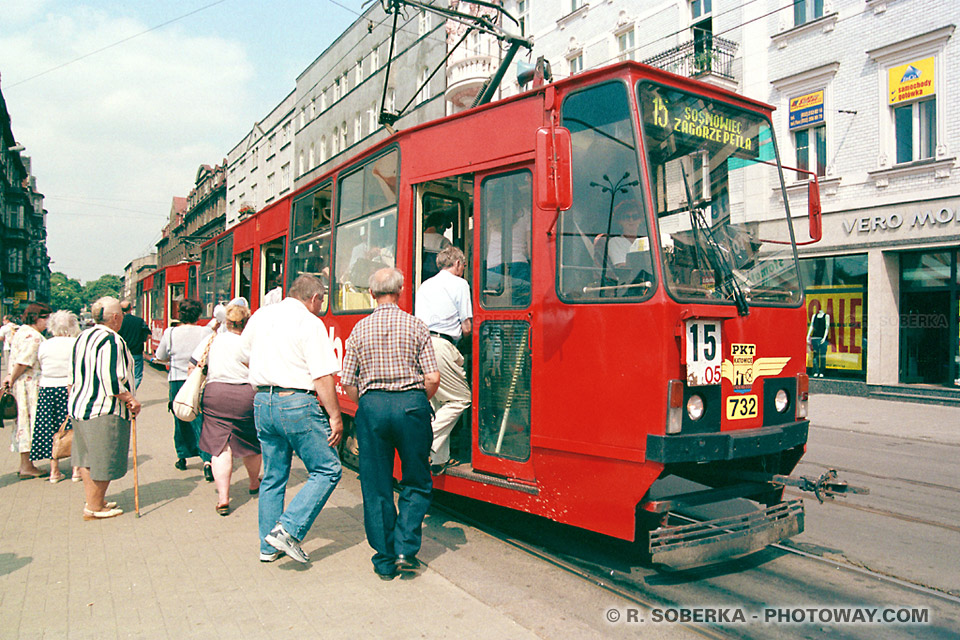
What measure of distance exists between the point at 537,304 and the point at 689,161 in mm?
1390

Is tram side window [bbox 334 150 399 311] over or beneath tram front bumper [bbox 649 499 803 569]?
over

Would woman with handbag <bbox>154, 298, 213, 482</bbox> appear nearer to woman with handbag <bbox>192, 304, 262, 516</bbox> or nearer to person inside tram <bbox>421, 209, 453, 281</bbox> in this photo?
woman with handbag <bbox>192, 304, 262, 516</bbox>

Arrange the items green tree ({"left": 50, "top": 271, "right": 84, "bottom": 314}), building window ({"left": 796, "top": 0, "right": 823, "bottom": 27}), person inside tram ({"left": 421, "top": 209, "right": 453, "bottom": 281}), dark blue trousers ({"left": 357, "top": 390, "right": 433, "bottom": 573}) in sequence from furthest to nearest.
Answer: green tree ({"left": 50, "top": 271, "right": 84, "bottom": 314})
building window ({"left": 796, "top": 0, "right": 823, "bottom": 27})
person inside tram ({"left": 421, "top": 209, "right": 453, "bottom": 281})
dark blue trousers ({"left": 357, "top": 390, "right": 433, "bottom": 573})

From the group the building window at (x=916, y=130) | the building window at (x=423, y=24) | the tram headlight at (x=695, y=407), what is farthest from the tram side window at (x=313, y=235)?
the building window at (x=423, y=24)

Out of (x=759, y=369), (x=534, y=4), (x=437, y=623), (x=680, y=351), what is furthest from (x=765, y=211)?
(x=534, y=4)

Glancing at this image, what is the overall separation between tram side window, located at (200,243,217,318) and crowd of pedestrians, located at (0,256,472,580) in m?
7.73

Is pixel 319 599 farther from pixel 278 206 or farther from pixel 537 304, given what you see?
pixel 278 206

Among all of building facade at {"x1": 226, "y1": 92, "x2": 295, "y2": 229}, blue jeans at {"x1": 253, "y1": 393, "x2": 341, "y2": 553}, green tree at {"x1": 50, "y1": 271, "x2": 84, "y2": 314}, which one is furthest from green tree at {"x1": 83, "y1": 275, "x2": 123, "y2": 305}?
blue jeans at {"x1": 253, "y1": 393, "x2": 341, "y2": 553}

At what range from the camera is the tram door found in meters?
4.91

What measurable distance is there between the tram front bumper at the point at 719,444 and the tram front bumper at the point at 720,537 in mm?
367

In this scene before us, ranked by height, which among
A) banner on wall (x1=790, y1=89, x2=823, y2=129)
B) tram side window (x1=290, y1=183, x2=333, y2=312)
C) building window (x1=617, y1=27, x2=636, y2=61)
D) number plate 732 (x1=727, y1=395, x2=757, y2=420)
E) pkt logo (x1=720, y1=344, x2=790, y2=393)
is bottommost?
number plate 732 (x1=727, y1=395, x2=757, y2=420)

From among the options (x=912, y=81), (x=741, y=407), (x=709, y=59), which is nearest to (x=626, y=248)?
(x=741, y=407)

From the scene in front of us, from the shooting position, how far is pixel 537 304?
4785 millimetres

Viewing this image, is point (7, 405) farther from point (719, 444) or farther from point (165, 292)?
point (165, 292)
